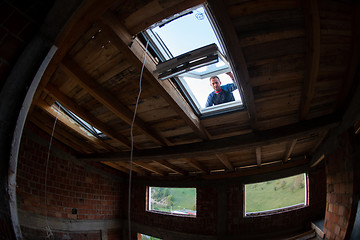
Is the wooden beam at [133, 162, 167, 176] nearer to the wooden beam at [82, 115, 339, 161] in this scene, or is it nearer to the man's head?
the wooden beam at [82, 115, 339, 161]

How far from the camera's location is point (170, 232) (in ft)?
17.1

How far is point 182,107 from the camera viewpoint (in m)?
2.23

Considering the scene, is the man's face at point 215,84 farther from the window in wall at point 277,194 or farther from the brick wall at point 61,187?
the window in wall at point 277,194

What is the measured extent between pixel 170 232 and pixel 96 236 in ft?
6.25

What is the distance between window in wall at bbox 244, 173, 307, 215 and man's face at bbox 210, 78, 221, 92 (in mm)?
9701

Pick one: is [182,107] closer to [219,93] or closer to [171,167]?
[219,93]

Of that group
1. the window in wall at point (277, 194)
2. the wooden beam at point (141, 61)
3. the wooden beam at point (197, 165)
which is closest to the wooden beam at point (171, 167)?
the wooden beam at point (197, 165)

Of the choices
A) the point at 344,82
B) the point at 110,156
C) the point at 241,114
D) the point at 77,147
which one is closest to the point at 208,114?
the point at 241,114

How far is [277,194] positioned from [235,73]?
1223cm

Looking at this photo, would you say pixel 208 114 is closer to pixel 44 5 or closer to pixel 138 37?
pixel 138 37

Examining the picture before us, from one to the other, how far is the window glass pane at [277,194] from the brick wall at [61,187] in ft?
29.6

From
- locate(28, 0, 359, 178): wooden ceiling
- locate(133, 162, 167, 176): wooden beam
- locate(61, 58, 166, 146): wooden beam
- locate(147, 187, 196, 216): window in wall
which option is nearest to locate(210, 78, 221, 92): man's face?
locate(28, 0, 359, 178): wooden ceiling

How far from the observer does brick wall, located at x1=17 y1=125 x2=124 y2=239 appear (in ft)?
12.7

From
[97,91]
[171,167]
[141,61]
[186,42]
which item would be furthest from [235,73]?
[171,167]
